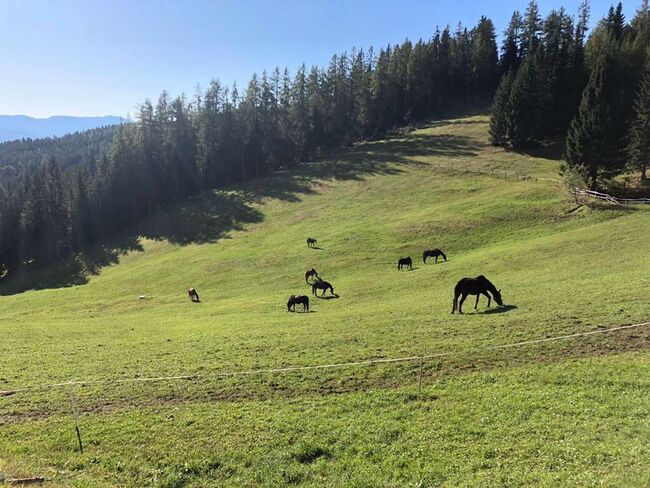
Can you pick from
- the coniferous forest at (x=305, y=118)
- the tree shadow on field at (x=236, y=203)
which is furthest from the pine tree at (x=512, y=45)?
the tree shadow on field at (x=236, y=203)

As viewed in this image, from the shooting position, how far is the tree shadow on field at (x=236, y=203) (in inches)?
3029

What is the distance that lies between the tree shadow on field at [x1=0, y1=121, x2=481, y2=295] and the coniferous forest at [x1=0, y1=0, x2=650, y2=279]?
272 inches

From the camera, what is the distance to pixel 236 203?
86.6 metres

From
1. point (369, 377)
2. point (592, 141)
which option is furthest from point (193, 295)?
point (592, 141)

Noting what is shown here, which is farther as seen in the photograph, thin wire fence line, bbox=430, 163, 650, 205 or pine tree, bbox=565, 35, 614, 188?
pine tree, bbox=565, 35, 614, 188

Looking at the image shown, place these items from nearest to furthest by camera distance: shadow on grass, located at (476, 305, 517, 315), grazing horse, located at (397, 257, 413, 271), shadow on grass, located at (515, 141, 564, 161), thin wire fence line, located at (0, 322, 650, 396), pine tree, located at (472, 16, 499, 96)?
1. thin wire fence line, located at (0, 322, 650, 396)
2. shadow on grass, located at (476, 305, 517, 315)
3. grazing horse, located at (397, 257, 413, 271)
4. shadow on grass, located at (515, 141, 564, 161)
5. pine tree, located at (472, 16, 499, 96)

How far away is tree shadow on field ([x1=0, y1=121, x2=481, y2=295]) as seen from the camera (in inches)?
3029

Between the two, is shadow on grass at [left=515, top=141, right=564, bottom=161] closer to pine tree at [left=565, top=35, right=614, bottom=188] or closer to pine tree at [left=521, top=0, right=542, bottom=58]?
pine tree at [left=565, top=35, right=614, bottom=188]

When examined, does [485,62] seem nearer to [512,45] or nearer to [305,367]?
[512,45]

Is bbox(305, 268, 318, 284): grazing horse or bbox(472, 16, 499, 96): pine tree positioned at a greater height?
bbox(472, 16, 499, 96): pine tree

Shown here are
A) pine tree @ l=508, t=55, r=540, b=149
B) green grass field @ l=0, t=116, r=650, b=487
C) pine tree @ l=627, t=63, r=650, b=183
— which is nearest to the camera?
green grass field @ l=0, t=116, r=650, b=487

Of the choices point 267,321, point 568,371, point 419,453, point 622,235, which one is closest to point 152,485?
point 419,453

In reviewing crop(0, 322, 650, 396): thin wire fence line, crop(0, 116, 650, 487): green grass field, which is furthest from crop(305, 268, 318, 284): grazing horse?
crop(0, 322, 650, 396): thin wire fence line

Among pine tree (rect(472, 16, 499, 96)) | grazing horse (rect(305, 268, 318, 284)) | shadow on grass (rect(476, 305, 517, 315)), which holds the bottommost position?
grazing horse (rect(305, 268, 318, 284))
